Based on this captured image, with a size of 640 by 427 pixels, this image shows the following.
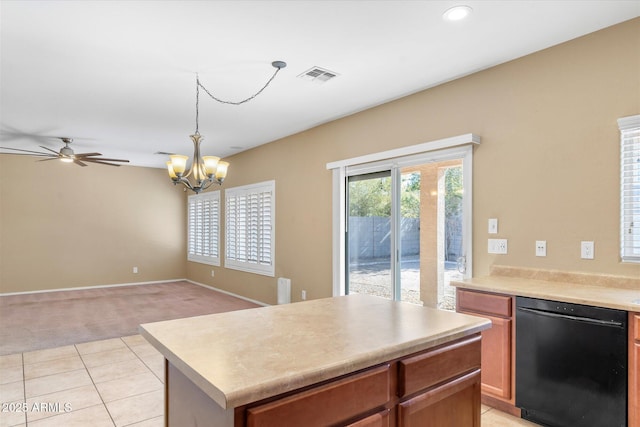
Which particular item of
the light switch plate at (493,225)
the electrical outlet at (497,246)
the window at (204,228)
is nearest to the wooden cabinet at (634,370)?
the electrical outlet at (497,246)

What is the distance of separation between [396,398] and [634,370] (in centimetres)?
160

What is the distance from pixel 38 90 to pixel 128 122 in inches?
50.2

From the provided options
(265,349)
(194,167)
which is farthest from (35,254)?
(265,349)

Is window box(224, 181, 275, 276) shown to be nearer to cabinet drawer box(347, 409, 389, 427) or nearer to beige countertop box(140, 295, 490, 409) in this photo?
beige countertop box(140, 295, 490, 409)

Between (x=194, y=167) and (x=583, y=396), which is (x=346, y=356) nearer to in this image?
(x=583, y=396)

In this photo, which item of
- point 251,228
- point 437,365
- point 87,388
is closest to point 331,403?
point 437,365

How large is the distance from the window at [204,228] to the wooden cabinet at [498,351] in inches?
236

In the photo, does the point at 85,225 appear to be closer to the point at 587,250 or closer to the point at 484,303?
the point at 484,303

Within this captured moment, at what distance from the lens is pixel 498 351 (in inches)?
104

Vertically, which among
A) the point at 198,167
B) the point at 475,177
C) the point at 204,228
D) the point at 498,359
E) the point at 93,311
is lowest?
the point at 93,311

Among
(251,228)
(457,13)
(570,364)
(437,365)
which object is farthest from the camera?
(251,228)

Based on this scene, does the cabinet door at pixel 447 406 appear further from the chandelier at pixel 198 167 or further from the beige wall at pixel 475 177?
the chandelier at pixel 198 167

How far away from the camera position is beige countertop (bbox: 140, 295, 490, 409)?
108cm

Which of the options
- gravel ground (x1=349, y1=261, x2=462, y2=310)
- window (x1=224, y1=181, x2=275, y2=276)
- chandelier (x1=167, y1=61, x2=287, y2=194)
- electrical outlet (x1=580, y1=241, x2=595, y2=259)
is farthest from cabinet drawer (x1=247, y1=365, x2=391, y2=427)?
window (x1=224, y1=181, x2=275, y2=276)
